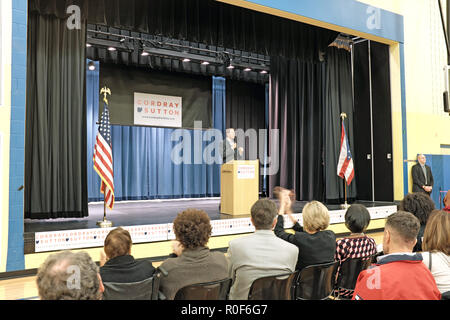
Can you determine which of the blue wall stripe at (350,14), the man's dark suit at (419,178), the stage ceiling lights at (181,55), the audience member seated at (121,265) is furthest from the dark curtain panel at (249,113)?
the audience member seated at (121,265)

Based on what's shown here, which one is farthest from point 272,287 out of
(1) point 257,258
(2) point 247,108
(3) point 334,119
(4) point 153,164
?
(2) point 247,108

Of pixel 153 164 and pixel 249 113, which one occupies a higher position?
pixel 249 113

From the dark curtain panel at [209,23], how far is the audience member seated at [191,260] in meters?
4.42

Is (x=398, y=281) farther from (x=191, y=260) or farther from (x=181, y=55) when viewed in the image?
(x=181, y=55)

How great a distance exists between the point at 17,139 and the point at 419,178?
22.3 feet

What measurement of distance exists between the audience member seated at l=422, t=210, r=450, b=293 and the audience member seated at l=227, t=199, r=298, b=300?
69 centimetres

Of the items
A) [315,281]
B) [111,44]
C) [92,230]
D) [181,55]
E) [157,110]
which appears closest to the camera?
[315,281]

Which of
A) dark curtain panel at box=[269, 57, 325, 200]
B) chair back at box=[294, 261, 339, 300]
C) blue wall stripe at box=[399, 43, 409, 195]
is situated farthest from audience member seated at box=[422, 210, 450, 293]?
dark curtain panel at box=[269, 57, 325, 200]

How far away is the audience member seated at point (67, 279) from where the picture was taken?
1.19 metres

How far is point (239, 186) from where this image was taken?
5824 millimetres

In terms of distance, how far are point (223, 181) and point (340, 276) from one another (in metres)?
3.79

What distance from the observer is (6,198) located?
379cm

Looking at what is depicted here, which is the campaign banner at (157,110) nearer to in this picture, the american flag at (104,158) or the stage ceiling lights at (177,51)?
the stage ceiling lights at (177,51)
